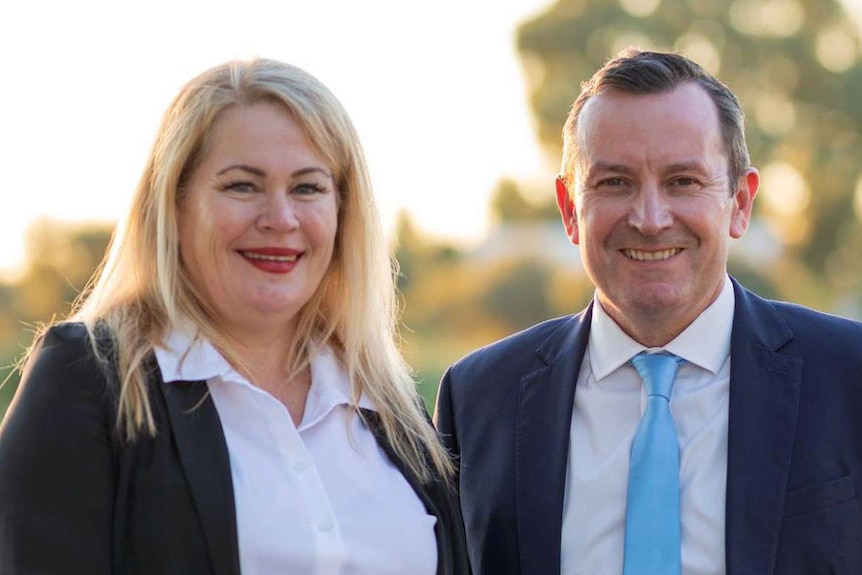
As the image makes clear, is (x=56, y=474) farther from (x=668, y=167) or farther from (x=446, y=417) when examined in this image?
(x=668, y=167)

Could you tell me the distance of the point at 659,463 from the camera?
3406mm

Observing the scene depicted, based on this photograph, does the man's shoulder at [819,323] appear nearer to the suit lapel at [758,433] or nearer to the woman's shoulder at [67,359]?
the suit lapel at [758,433]

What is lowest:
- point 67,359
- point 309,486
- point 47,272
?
point 47,272

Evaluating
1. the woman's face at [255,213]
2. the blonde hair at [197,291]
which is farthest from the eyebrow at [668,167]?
the woman's face at [255,213]

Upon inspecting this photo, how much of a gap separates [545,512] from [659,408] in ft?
1.28

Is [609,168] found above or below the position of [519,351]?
above

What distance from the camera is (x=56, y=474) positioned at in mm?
2791

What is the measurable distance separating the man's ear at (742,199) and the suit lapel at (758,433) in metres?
0.22

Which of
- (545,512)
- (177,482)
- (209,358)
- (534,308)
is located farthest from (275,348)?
(534,308)

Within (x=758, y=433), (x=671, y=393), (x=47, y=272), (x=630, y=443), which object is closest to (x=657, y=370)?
(x=671, y=393)

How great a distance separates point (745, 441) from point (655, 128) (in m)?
0.82

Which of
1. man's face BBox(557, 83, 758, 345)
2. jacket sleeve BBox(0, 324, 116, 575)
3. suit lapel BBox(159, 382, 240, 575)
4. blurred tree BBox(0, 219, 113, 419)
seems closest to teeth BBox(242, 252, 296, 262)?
suit lapel BBox(159, 382, 240, 575)

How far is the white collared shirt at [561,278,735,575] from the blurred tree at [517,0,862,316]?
81.8 ft

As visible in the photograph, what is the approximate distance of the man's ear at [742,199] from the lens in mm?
3721
